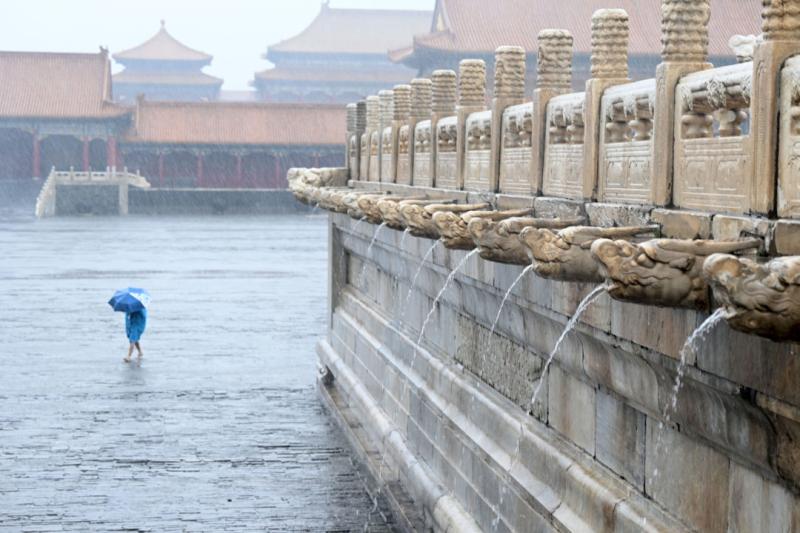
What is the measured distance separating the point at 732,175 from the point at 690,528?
1475 millimetres

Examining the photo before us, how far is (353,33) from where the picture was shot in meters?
90.6

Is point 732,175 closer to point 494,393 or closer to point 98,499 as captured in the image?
point 494,393

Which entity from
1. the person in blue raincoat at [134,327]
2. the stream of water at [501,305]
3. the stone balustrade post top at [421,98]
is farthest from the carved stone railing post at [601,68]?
the person in blue raincoat at [134,327]

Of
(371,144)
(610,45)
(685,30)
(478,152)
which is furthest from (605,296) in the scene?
(371,144)

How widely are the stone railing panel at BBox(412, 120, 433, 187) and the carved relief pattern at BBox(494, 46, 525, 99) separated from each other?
2.66 metres

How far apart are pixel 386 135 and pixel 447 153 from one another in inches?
133

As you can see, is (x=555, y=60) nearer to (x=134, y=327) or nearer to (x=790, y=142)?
(x=790, y=142)

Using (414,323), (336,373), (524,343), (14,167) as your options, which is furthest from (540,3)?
(524,343)

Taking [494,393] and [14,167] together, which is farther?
[14,167]

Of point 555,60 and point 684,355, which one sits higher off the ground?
point 555,60

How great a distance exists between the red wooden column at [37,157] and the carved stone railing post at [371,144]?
52.2m

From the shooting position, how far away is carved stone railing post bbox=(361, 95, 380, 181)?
16844 millimetres

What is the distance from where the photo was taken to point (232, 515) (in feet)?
38.0

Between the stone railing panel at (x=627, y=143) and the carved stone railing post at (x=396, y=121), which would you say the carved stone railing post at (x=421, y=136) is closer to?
the carved stone railing post at (x=396, y=121)
